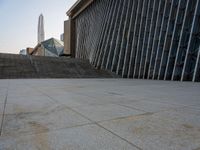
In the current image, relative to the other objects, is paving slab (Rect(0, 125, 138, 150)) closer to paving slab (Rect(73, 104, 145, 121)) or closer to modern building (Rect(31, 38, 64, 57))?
paving slab (Rect(73, 104, 145, 121))

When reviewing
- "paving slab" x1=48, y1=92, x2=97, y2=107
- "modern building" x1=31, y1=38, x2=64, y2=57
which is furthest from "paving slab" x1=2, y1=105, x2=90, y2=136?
"modern building" x1=31, y1=38, x2=64, y2=57

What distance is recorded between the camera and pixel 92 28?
32.9 m

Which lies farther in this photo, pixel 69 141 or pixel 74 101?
pixel 74 101

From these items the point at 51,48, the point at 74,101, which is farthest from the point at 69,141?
the point at 51,48

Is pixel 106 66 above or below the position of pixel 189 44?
below

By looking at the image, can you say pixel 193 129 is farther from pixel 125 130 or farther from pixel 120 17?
pixel 120 17

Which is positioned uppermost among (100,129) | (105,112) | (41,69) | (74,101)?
(100,129)

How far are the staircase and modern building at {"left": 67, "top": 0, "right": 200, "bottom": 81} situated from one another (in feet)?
9.80

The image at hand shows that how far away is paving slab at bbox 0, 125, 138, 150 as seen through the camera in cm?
214

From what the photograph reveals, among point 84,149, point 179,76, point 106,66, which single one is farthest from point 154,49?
point 84,149

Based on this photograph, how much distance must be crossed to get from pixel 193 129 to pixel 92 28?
1241 inches

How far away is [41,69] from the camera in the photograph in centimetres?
1822

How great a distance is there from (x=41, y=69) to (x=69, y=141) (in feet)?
54.9

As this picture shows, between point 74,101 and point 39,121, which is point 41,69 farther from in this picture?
point 39,121
